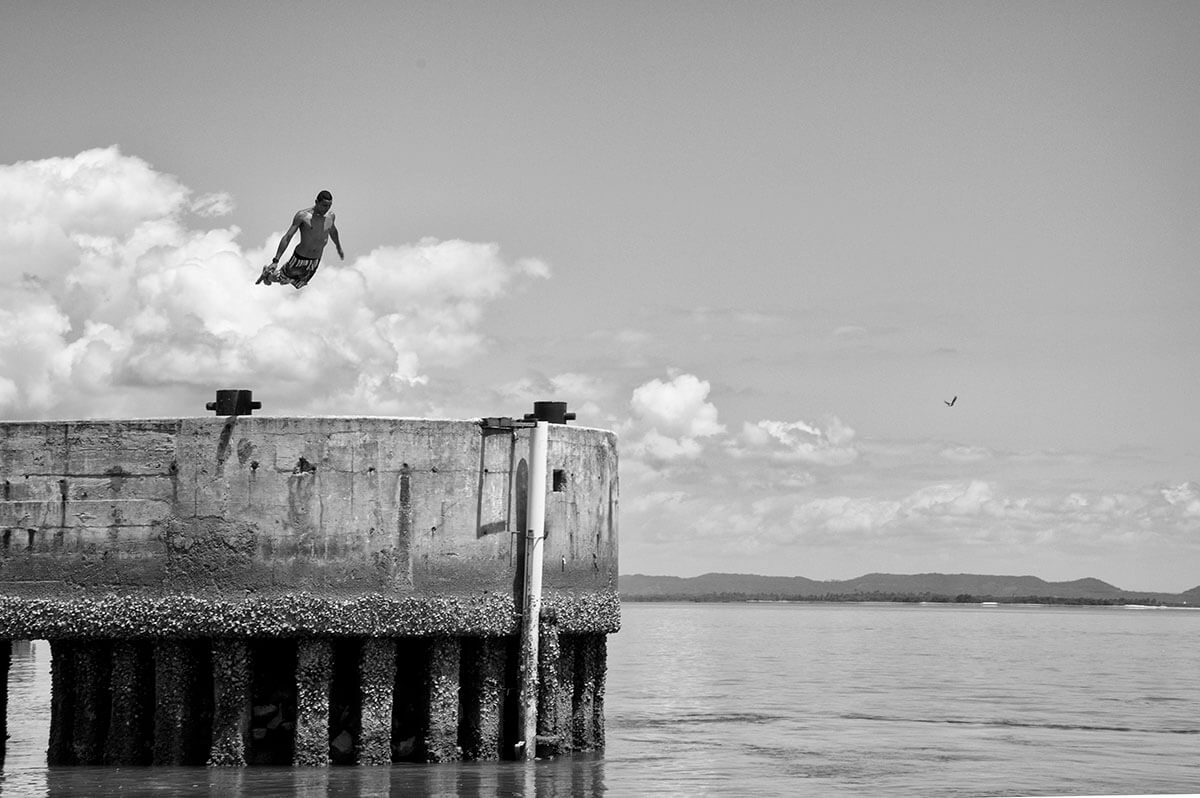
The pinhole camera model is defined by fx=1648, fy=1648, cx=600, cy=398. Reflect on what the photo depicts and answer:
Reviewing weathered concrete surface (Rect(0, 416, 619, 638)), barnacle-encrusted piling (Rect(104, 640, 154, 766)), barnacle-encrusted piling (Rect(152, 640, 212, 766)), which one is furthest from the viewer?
barnacle-encrusted piling (Rect(104, 640, 154, 766))

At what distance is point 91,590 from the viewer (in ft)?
53.2

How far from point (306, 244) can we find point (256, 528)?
357 cm

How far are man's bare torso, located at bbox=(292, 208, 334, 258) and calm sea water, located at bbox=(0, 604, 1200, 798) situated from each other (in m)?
5.62

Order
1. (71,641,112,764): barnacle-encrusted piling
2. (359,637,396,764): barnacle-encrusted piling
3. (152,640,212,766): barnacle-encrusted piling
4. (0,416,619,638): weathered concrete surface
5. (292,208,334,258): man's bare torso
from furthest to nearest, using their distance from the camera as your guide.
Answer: (292,208,334,258): man's bare torso, (71,641,112,764): barnacle-encrusted piling, (152,640,212,766): barnacle-encrusted piling, (359,637,396,764): barnacle-encrusted piling, (0,416,619,638): weathered concrete surface

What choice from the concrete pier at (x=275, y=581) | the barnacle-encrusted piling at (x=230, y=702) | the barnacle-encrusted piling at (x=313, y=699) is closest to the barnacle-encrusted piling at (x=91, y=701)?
the concrete pier at (x=275, y=581)

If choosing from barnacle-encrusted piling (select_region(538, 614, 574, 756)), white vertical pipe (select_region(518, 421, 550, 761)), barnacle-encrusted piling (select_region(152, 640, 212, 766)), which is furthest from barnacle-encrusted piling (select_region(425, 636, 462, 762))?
barnacle-encrusted piling (select_region(152, 640, 212, 766))

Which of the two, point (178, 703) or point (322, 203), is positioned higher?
point (322, 203)

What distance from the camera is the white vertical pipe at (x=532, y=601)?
54.3 ft

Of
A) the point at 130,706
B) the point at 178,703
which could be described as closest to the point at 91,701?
the point at 130,706

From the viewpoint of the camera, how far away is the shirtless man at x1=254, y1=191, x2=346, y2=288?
59.1ft

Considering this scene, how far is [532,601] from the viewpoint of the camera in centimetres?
1655

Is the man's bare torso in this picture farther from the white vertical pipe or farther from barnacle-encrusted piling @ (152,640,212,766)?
barnacle-encrusted piling @ (152,640,212,766)

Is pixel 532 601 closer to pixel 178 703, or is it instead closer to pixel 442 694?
pixel 442 694

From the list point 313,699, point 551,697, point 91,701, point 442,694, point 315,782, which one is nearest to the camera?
point 315,782
